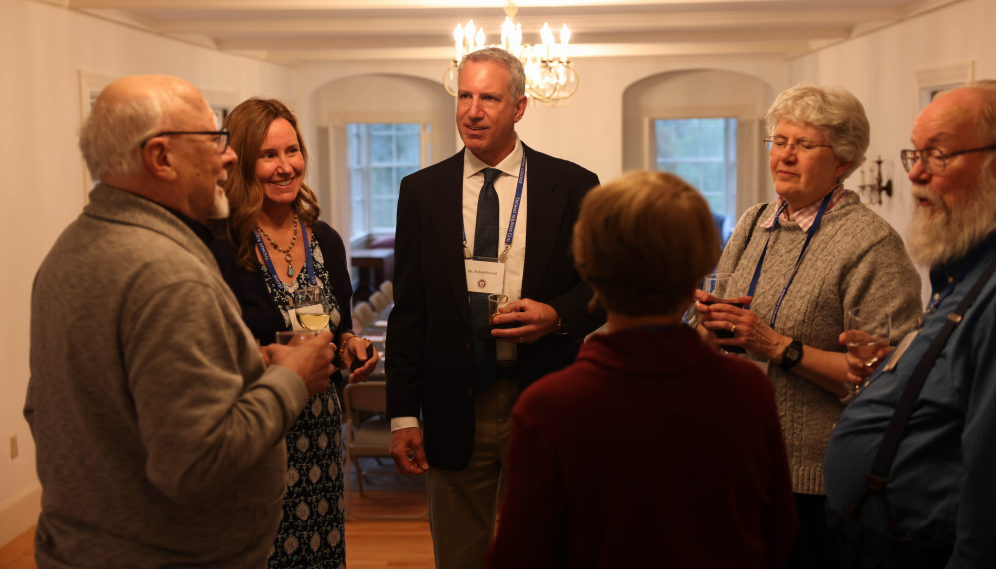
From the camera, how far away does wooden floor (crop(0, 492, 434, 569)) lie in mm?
3895

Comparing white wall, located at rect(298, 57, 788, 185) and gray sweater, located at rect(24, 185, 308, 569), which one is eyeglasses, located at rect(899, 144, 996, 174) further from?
white wall, located at rect(298, 57, 788, 185)

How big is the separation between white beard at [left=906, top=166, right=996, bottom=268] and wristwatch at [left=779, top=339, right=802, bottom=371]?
0.37 m

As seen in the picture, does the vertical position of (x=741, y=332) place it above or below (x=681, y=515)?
above

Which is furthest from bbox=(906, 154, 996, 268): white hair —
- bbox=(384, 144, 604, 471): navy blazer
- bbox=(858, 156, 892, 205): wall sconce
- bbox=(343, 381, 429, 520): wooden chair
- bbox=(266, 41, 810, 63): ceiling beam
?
bbox=(266, 41, 810, 63): ceiling beam

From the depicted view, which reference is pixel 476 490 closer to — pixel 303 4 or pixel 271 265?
pixel 271 265

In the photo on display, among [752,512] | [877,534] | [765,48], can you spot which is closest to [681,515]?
[752,512]

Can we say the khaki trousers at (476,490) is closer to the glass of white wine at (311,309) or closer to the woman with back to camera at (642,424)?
the glass of white wine at (311,309)

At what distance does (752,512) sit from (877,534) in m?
0.54

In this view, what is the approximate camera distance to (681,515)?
1.09 m

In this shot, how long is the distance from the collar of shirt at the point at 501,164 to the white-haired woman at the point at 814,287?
0.66 metres

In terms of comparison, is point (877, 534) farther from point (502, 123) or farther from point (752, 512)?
point (502, 123)

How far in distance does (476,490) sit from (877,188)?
6.18 m

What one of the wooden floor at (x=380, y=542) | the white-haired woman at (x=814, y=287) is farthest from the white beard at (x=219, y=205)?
the wooden floor at (x=380, y=542)

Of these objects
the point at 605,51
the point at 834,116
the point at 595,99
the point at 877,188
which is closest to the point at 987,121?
the point at 834,116
